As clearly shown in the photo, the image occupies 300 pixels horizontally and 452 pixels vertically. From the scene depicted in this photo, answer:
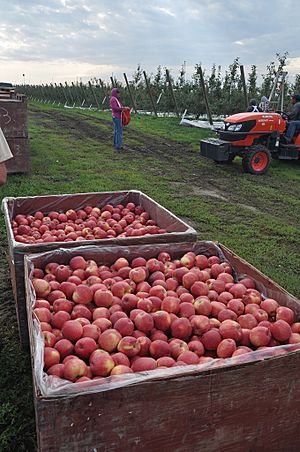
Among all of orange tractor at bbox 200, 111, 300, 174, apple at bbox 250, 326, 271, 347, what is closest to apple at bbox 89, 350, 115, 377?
apple at bbox 250, 326, 271, 347

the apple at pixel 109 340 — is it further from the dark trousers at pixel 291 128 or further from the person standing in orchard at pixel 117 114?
the person standing in orchard at pixel 117 114

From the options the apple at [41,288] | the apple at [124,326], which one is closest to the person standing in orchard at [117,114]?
the apple at [41,288]

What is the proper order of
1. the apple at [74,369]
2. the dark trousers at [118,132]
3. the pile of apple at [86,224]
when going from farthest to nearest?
1. the dark trousers at [118,132]
2. the pile of apple at [86,224]
3. the apple at [74,369]

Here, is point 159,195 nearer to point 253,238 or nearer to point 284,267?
point 253,238

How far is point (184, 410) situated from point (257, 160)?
9324 millimetres

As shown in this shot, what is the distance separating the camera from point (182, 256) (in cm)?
329

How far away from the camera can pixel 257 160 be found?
416 inches

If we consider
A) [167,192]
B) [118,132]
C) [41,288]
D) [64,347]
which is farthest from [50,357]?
[118,132]

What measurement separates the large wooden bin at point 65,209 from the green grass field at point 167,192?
0.56m

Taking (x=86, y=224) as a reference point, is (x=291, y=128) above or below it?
above

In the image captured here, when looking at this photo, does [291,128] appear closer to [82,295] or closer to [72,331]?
[82,295]

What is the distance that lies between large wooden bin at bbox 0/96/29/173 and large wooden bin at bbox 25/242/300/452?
7096 millimetres

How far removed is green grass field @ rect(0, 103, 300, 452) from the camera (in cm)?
325

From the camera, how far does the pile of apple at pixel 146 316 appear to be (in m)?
2.07
